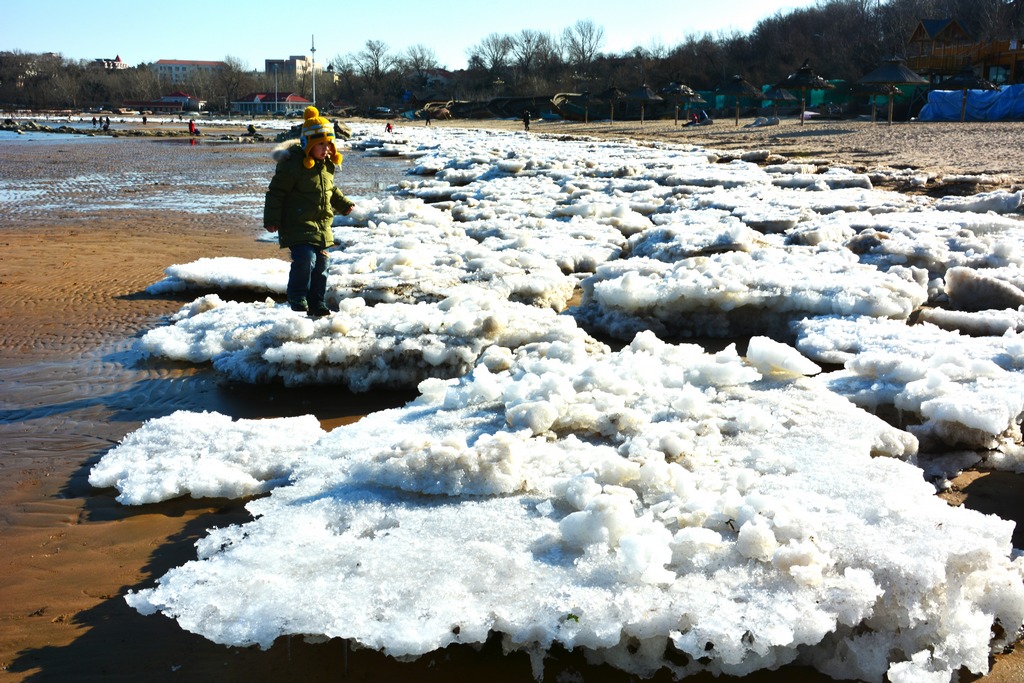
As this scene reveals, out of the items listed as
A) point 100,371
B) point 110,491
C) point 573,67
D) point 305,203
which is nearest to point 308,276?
point 305,203

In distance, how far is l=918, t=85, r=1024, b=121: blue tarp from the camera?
30.1 m

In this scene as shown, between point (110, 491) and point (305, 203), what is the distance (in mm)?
2880

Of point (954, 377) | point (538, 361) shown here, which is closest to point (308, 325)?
point (538, 361)

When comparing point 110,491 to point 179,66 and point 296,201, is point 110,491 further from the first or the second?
point 179,66

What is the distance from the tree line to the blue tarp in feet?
59.8

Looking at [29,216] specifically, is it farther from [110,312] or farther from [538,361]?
[538,361]

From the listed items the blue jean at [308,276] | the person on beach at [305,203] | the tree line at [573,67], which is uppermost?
the tree line at [573,67]

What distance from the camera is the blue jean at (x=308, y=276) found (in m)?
6.05

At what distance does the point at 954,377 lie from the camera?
4.26 metres

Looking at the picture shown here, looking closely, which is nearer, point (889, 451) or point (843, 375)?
point (889, 451)

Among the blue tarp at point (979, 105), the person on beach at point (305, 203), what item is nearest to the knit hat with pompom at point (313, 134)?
the person on beach at point (305, 203)

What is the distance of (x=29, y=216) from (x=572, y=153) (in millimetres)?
14652

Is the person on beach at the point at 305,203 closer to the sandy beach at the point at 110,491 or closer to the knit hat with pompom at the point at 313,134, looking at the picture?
the knit hat with pompom at the point at 313,134

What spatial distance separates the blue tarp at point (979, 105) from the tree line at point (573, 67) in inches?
717
